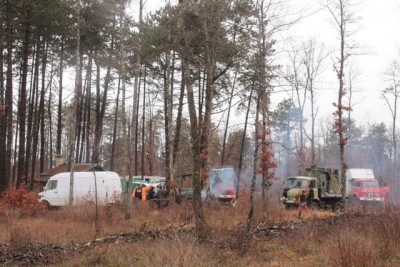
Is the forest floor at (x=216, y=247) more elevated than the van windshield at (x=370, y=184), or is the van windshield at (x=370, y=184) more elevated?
the van windshield at (x=370, y=184)

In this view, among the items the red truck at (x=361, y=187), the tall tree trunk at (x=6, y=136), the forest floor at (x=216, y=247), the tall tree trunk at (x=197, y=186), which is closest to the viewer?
the forest floor at (x=216, y=247)

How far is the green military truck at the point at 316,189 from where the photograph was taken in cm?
2511

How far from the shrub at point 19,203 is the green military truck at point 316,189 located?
13730 millimetres

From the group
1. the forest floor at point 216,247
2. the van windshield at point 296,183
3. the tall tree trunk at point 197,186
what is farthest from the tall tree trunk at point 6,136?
the van windshield at point 296,183

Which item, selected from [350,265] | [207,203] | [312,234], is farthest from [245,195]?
[350,265]

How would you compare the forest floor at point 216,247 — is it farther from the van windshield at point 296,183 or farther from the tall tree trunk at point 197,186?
the van windshield at point 296,183

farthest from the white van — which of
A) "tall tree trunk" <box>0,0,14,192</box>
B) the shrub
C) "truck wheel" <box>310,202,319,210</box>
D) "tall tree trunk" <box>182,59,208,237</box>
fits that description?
"tall tree trunk" <box>182,59,208,237</box>

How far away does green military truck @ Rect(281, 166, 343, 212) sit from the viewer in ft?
82.4

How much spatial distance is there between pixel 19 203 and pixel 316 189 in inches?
647

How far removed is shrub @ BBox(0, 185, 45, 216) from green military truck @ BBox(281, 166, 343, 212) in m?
13.7

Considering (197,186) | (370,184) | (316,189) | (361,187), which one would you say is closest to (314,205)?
(316,189)

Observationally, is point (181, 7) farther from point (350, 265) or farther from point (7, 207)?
point (7, 207)

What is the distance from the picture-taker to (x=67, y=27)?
84.9ft

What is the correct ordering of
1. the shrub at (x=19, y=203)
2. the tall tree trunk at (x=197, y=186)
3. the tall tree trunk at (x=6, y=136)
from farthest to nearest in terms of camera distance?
the tall tree trunk at (x=6, y=136)
the shrub at (x=19, y=203)
the tall tree trunk at (x=197, y=186)
